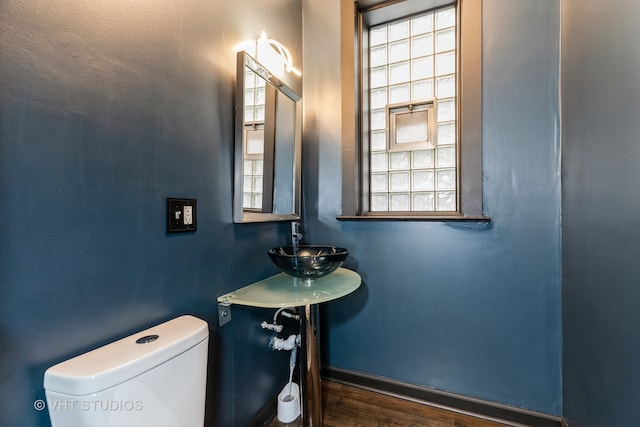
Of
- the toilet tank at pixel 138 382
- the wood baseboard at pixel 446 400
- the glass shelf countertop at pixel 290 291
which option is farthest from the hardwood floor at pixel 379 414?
the toilet tank at pixel 138 382

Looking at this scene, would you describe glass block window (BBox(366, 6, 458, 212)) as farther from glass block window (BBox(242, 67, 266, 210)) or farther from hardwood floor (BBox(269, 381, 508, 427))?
hardwood floor (BBox(269, 381, 508, 427))

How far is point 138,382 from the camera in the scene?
69 cm

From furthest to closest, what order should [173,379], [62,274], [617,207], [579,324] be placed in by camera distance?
[579,324] < [617,207] < [173,379] < [62,274]

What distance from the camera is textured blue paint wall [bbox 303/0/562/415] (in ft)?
4.67

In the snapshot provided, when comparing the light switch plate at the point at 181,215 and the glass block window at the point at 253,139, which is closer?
the light switch plate at the point at 181,215

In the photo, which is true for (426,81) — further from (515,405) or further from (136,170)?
(515,405)

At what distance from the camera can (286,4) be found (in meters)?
1.73

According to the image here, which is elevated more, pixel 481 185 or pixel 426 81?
pixel 426 81

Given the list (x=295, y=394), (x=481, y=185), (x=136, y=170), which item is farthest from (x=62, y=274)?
(x=481, y=185)

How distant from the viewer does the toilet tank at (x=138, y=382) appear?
615 millimetres

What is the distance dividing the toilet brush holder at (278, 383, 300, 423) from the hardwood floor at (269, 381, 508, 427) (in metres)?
0.05

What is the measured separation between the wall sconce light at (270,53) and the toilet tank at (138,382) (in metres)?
1.24

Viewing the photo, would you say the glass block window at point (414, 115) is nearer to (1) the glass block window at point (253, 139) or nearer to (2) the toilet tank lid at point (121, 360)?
(1) the glass block window at point (253, 139)

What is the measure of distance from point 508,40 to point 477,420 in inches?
81.4
